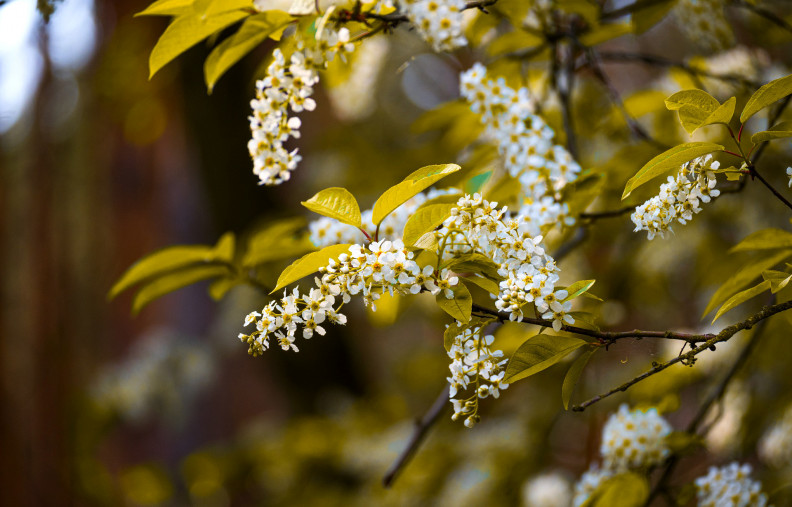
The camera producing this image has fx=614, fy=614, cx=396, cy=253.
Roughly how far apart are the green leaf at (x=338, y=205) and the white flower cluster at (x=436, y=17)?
1.13 feet

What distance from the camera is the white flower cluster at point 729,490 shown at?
1165 mm

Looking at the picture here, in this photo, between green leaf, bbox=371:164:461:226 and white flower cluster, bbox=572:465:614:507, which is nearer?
green leaf, bbox=371:164:461:226

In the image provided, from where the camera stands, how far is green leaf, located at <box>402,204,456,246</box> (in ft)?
2.77

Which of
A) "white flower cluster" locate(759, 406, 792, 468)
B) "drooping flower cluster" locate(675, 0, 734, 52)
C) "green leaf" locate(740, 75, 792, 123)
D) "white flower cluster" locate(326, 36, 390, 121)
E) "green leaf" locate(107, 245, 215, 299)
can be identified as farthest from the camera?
"white flower cluster" locate(326, 36, 390, 121)

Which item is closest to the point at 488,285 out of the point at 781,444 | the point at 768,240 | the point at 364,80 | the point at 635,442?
the point at 768,240

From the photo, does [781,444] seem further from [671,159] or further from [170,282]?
[170,282]

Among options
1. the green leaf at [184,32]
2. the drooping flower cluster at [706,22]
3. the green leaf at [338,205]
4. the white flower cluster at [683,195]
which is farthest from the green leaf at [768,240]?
the green leaf at [184,32]

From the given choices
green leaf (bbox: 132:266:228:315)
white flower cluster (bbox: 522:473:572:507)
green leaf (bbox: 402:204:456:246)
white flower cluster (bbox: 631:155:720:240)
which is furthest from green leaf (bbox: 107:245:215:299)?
white flower cluster (bbox: 522:473:572:507)

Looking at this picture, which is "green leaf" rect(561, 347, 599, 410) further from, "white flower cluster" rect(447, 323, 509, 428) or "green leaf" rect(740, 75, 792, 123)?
"green leaf" rect(740, 75, 792, 123)

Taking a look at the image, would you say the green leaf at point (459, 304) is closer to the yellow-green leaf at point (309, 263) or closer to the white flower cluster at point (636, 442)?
the yellow-green leaf at point (309, 263)

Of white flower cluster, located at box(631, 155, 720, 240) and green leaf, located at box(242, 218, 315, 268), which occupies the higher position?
white flower cluster, located at box(631, 155, 720, 240)

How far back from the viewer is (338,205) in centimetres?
88

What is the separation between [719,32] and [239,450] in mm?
2721

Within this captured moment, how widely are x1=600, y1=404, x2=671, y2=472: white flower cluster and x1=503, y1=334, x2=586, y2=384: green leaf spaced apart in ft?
1.72
